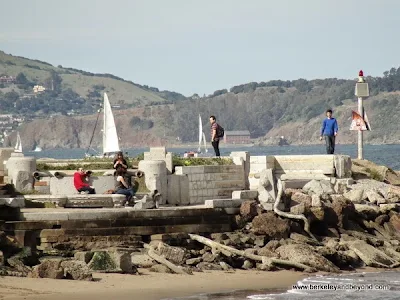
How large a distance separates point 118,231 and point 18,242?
2108mm

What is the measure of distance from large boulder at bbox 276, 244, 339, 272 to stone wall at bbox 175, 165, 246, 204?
3721 mm

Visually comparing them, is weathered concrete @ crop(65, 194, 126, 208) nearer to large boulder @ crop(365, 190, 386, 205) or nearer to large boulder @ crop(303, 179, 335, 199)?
large boulder @ crop(303, 179, 335, 199)

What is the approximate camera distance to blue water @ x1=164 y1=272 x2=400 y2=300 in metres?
23.5

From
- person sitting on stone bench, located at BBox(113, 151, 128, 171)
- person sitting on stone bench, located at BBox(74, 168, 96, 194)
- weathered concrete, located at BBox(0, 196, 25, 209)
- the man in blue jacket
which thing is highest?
the man in blue jacket

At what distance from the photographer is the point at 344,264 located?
27906 millimetres

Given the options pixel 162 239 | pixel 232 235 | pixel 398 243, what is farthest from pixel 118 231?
pixel 398 243

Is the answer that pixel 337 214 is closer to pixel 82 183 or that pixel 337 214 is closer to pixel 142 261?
pixel 82 183

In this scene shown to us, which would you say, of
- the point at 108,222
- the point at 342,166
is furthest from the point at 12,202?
the point at 342,166

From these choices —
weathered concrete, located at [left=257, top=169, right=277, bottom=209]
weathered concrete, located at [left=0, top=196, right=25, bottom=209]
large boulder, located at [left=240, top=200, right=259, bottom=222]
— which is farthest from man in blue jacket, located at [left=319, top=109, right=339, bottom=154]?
weathered concrete, located at [left=0, top=196, right=25, bottom=209]

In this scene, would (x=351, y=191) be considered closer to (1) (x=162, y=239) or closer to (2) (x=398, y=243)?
(2) (x=398, y=243)

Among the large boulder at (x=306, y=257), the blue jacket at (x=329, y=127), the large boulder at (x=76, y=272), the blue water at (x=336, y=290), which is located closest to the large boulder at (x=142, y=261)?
the large boulder at (x=76, y=272)

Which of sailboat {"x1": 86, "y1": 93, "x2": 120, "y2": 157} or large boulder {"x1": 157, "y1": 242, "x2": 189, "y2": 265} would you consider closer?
large boulder {"x1": 157, "y1": 242, "x2": 189, "y2": 265}

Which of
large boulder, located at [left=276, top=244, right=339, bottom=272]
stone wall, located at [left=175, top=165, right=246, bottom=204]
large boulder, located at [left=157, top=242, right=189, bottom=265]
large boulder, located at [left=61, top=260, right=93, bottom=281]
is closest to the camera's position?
large boulder, located at [left=61, top=260, right=93, bottom=281]

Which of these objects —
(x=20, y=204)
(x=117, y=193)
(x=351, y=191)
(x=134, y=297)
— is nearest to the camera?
(x=134, y=297)
